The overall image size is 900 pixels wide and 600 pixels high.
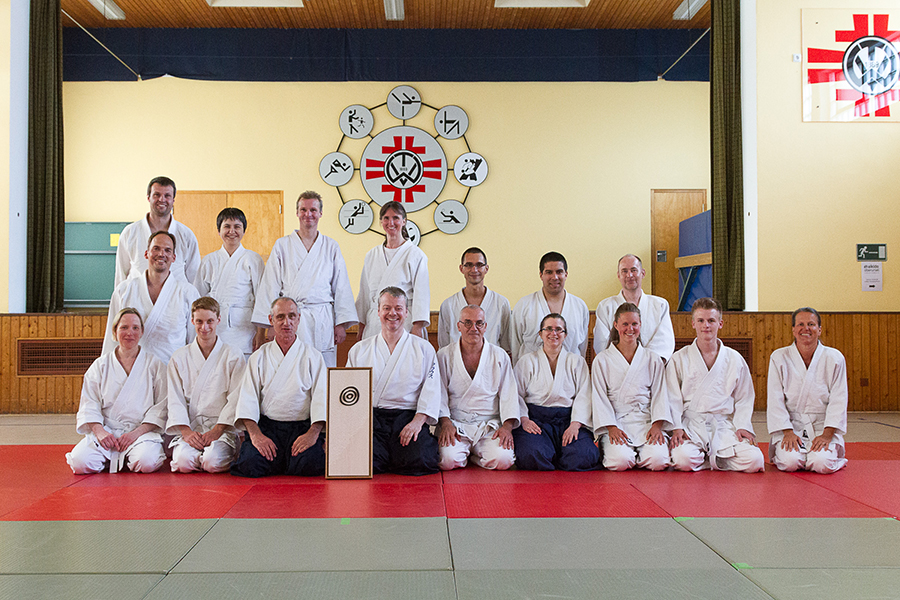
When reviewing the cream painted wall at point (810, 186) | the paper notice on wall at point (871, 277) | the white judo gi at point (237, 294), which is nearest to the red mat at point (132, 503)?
the white judo gi at point (237, 294)

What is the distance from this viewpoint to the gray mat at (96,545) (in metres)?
2.13

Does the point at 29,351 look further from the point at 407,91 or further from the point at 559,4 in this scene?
the point at 559,4

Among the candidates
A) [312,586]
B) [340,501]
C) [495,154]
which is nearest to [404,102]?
[495,154]

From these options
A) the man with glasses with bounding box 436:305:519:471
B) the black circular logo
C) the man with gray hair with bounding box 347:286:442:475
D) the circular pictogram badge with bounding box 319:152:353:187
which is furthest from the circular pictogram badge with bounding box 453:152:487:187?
the black circular logo

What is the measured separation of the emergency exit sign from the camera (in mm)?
6207

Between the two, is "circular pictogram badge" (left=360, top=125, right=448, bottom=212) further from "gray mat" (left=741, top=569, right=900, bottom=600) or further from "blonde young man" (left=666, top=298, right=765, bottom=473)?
"gray mat" (left=741, top=569, right=900, bottom=600)

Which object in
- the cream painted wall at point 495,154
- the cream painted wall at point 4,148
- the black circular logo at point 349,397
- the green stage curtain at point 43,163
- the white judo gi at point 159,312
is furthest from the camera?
the cream painted wall at point 495,154

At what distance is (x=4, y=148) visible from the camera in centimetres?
615

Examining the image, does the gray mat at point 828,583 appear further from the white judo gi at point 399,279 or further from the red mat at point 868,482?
the white judo gi at point 399,279

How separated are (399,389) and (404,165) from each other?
5.16 m

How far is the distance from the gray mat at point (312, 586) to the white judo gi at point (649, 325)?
2.52 meters

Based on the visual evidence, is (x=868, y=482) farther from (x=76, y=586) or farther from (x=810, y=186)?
(x=810, y=186)

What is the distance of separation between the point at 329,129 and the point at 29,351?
13.9 ft

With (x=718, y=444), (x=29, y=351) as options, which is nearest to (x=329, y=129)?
(x=29, y=351)
